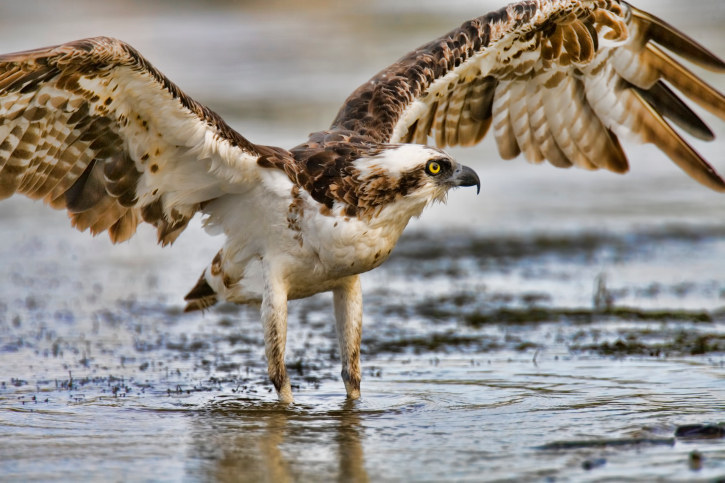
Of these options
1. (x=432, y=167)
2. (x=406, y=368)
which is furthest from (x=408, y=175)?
(x=406, y=368)

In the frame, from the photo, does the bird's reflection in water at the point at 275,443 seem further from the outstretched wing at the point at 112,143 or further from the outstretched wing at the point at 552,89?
the outstretched wing at the point at 552,89

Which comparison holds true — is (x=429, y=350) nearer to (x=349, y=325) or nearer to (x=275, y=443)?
(x=349, y=325)

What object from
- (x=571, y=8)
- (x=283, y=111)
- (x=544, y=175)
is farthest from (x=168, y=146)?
(x=283, y=111)

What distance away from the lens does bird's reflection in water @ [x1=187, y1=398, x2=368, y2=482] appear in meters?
5.24

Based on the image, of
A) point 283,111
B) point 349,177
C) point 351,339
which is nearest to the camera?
point 349,177

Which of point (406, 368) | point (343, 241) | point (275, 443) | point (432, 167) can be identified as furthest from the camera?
point (406, 368)

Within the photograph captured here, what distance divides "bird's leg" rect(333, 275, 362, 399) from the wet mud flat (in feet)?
0.54

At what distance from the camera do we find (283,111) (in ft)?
56.0

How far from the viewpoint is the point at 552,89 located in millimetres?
8594

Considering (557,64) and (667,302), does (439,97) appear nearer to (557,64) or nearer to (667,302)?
(557,64)

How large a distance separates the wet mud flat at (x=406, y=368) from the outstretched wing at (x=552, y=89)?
4.41 feet

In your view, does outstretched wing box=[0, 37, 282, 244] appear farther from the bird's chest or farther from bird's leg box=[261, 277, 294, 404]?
bird's leg box=[261, 277, 294, 404]

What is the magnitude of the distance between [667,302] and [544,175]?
218 inches

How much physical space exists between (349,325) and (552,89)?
2.65m
